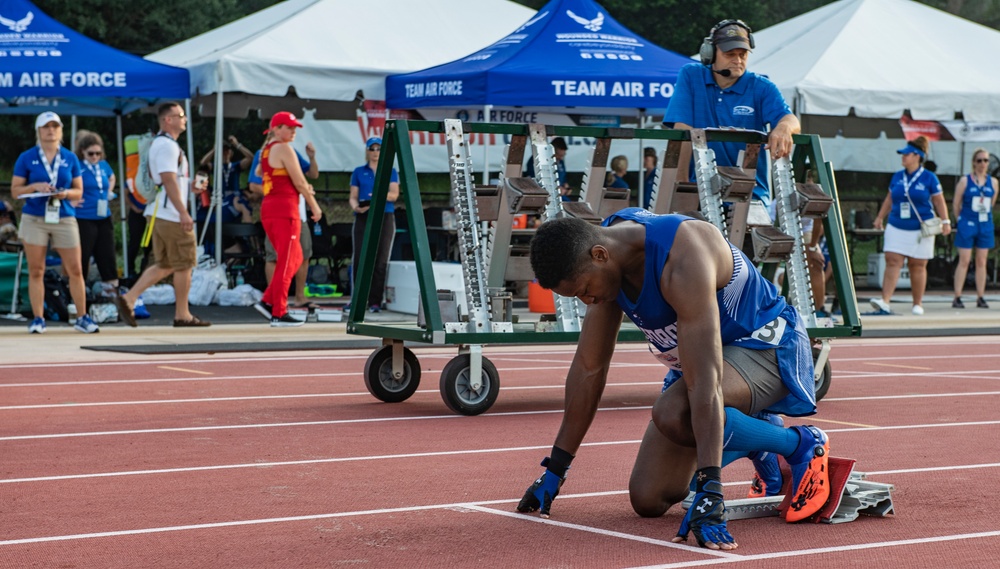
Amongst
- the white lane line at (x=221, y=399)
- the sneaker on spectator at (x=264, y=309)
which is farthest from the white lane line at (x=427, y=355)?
the sneaker on spectator at (x=264, y=309)

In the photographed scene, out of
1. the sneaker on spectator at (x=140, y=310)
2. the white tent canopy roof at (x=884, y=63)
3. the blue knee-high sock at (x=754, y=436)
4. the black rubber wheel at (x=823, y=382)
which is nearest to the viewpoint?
the blue knee-high sock at (x=754, y=436)

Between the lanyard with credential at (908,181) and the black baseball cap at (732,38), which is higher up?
the black baseball cap at (732,38)

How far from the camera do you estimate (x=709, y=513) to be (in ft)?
15.8

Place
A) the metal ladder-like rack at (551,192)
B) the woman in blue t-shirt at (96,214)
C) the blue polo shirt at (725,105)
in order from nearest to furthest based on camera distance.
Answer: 1. the metal ladder-like rack at (551,192)
2. the blue polo shirt at (725,105)
3. the woman in blue t-shirt at (96,214)

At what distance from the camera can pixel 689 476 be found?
5555mm

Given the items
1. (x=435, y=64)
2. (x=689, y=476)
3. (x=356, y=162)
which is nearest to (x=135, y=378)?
(x=689, y=476)

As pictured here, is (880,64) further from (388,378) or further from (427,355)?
(388,378)

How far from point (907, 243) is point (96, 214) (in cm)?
911

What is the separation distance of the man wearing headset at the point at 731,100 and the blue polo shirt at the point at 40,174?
21.1 ft

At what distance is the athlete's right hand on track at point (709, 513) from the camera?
4793 mm

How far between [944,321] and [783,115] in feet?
27.4

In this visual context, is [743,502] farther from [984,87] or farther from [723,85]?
[984,87]

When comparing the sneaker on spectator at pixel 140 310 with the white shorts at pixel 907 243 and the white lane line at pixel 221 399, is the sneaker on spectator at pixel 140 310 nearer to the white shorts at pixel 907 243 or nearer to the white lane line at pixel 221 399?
the white lane line at pixel 221 399

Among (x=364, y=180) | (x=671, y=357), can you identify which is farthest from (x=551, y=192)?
(x=364, y=180)
